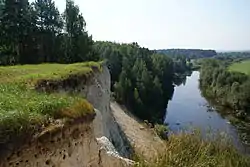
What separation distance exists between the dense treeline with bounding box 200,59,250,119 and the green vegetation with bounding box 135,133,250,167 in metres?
44.4

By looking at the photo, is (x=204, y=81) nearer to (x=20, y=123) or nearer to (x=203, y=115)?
(x=203, y=115)

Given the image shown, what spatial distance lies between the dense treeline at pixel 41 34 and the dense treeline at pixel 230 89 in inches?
1014

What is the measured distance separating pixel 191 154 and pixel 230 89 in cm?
5698

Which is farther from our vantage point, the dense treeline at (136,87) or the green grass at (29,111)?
the dense treeline at (136,87)

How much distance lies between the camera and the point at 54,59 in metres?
39.8

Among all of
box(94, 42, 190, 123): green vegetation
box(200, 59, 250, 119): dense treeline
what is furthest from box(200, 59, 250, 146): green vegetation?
box(94, 42, 190, 123): green vegetation

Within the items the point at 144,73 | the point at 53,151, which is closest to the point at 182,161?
the point at 53,151

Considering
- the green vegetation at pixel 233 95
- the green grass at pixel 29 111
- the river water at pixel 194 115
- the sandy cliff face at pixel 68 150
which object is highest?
the green grass at pixel 29 111

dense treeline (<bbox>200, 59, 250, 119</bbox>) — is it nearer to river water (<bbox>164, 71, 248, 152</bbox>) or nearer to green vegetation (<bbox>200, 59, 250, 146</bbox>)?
green vegetation (<bbox>200, 59, 250, 146</bbox>)

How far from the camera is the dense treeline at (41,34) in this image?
35.2 metres

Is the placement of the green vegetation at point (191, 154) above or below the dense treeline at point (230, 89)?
above

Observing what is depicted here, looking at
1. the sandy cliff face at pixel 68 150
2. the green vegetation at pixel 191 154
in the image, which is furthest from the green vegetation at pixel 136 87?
the sandy cliff face at pixel 68 150

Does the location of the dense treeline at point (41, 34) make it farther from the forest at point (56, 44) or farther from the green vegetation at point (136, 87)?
the green vegetation at point (136, 87)

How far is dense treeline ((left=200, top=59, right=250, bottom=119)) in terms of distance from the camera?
55.1m
